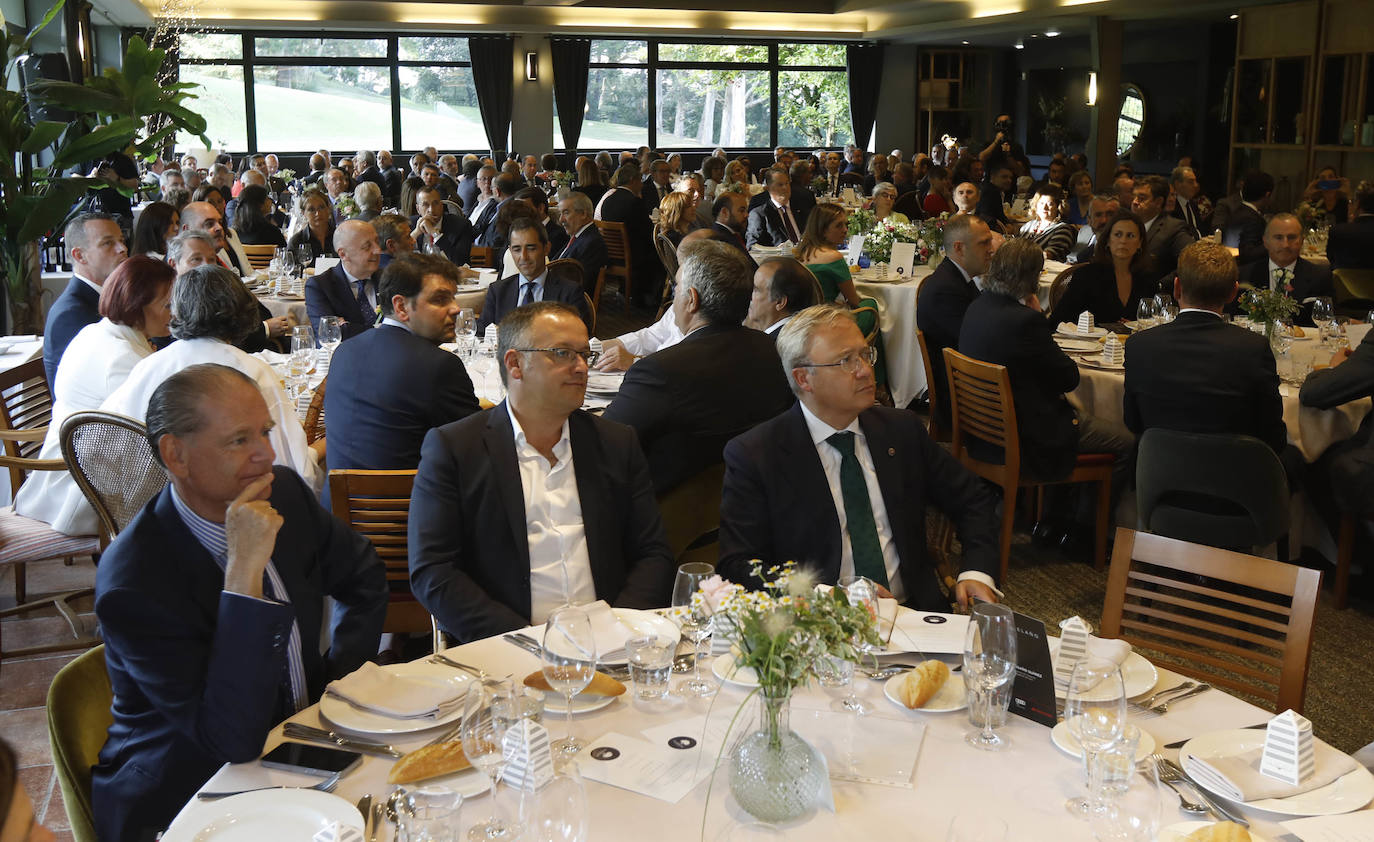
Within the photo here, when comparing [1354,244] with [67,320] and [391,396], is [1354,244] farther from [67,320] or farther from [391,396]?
[67,320]

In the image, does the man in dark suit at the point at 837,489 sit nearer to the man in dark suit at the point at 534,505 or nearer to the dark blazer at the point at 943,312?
the man in dark suit at the point at 534,505

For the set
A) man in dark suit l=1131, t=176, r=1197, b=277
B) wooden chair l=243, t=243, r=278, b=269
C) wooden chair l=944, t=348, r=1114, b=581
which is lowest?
wooden chair l=944, t=348, r=1114, b=581

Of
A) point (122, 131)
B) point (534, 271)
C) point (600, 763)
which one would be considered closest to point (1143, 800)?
point (600, 763)

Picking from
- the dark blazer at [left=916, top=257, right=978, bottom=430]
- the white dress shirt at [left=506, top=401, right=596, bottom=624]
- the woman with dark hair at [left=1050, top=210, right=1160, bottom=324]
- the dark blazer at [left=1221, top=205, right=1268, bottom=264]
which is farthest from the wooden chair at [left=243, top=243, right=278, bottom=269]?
the dark blazer at [left=1221, top=205, right=1268, bottom=264]

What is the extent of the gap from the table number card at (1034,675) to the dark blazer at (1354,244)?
308 inches

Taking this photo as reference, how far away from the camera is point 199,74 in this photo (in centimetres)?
1820

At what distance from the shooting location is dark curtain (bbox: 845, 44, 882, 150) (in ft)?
70.4

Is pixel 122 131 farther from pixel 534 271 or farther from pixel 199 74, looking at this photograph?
pixel 199 74

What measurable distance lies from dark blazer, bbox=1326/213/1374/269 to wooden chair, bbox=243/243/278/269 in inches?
301

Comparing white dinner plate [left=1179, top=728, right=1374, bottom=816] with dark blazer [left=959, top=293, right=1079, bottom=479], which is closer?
white dinner plate [left=1179, top=728, right=1374, bottom=816]

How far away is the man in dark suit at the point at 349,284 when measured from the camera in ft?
18.9

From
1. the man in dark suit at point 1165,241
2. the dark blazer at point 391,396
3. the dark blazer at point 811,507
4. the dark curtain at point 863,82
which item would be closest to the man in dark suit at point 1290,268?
the man in dark suit at point 1165,241

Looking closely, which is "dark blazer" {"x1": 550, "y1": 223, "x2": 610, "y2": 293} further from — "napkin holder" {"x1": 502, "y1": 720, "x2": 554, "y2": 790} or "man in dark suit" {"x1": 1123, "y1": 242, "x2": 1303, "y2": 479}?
"napkin holder" {"x1": 502, "y1": 720, "x2": 554, "y2": 790}

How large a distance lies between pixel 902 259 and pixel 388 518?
532cm
